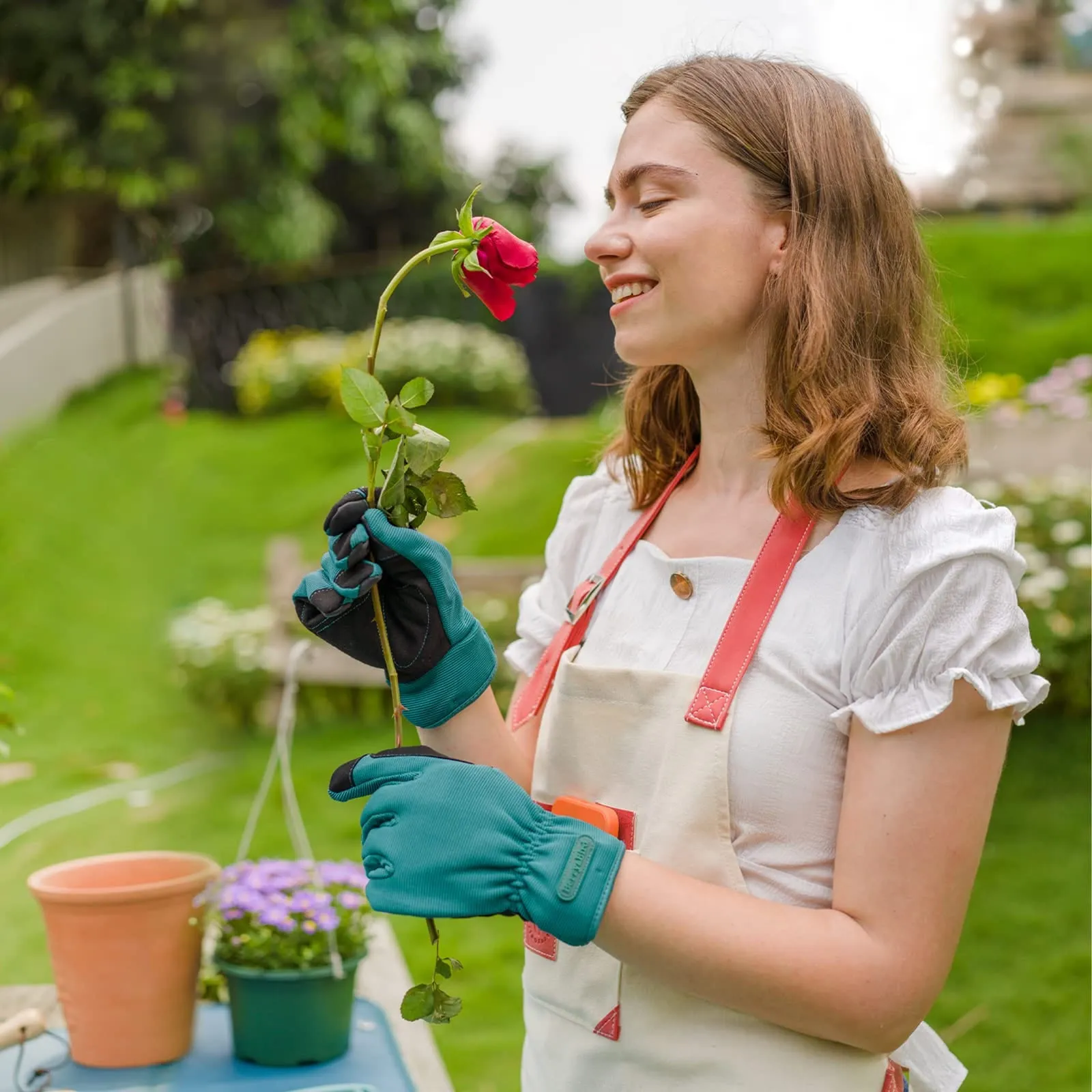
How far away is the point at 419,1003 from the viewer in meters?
0.99

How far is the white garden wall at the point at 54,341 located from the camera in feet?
7.38

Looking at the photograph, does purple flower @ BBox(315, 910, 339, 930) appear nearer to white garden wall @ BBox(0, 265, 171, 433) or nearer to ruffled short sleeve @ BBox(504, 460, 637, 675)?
ruffled short sleeve @ BBox(504, 460, 637, 675)

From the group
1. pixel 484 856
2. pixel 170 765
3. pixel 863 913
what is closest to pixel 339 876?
pixel 484 856

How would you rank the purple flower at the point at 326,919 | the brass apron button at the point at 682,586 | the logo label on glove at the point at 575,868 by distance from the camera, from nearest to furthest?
1. the logo label on glove at the point at 575,868
2. the brass apron button at the point at 682,586
3. the purple flower at the point at 326,919

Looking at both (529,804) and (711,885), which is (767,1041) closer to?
(711,885)

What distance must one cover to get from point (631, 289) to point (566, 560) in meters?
0.34

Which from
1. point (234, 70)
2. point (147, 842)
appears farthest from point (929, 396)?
point (234, 70)

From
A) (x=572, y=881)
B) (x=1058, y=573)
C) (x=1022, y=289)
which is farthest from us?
(x=1022, y=289)

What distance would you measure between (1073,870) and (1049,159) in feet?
14.8

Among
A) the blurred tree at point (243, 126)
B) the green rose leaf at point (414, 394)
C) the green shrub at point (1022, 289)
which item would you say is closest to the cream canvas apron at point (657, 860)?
the green rose leaf at point (414, 394)

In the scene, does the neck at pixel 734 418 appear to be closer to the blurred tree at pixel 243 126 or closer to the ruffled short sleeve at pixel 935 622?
the ruffled short sleeve at pixel 935 622

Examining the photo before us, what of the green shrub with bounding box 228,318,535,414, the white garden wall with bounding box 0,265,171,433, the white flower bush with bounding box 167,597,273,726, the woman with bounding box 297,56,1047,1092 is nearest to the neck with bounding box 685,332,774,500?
the woman with bounding box 297,56,1047,1092

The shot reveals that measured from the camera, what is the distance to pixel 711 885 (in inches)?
36.5

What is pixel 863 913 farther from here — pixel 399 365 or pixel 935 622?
pixel 399 365
